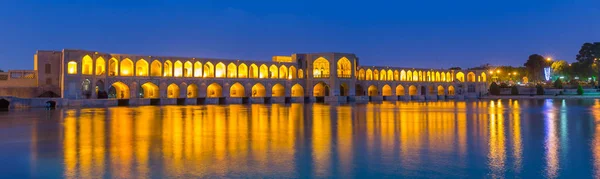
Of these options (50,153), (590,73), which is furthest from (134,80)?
(590,73)

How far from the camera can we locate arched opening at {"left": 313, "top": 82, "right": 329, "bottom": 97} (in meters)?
49.1

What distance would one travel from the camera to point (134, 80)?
3741 cm

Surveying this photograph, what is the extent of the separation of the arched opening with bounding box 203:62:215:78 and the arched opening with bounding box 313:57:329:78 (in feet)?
35.5

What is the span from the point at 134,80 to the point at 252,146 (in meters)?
Answer: 30.8

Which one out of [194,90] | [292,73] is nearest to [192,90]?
[194,90]

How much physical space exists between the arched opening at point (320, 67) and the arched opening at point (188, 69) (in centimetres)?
1290

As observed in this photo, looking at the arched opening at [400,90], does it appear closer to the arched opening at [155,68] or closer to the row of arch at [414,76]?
the row of arch at [414,76]

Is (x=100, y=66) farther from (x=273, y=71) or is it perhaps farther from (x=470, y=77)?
(x=470, y=77)

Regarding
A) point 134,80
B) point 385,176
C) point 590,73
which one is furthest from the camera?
point 590,73

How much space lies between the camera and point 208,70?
1688 inches

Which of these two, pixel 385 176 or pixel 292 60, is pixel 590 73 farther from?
pixel 385 176

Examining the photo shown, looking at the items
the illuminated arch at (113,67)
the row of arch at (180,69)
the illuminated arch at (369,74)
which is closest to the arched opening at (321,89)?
the row of arch at (180,69)

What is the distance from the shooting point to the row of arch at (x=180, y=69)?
35.6m

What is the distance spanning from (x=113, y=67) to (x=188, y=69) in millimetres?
6262
